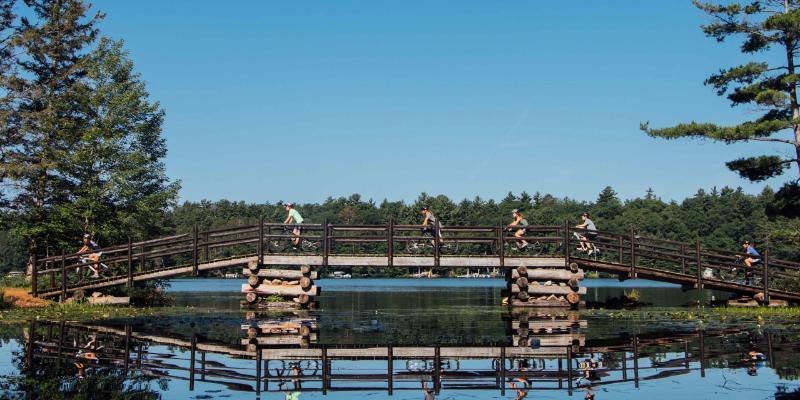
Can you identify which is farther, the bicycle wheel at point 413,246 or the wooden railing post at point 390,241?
the bicycle wheel at point 413,246

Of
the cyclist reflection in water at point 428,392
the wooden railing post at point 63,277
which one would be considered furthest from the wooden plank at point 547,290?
the cyclist reflection in water at point 428,392

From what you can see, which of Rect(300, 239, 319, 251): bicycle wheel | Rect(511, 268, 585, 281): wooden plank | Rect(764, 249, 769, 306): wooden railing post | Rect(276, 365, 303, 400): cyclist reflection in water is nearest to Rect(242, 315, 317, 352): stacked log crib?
Rect(276, 365, 303, 400): cyclist reflection in water

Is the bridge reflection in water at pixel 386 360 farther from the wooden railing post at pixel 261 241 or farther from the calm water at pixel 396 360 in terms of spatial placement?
the wooden railing post at pixel 261 241

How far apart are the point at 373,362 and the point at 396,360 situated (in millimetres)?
498

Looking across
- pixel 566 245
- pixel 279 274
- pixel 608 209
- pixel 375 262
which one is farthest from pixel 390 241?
pixel 608 209

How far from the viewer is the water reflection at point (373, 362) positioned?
11.8 m

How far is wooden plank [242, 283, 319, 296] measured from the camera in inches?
1230

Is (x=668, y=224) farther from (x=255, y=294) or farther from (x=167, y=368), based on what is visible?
(x=167, y=368)

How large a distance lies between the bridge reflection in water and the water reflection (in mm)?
20

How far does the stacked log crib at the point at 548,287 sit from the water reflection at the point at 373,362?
1091cm

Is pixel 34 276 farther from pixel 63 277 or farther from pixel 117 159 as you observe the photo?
pixel 117 159

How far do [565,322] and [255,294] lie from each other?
42.4 ft

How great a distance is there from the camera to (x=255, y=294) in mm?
31266

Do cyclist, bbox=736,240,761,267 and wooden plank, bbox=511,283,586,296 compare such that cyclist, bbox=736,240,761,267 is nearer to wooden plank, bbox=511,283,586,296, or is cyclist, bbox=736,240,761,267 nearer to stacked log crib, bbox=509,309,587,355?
wooden plank, bbox=511,283,586,296
